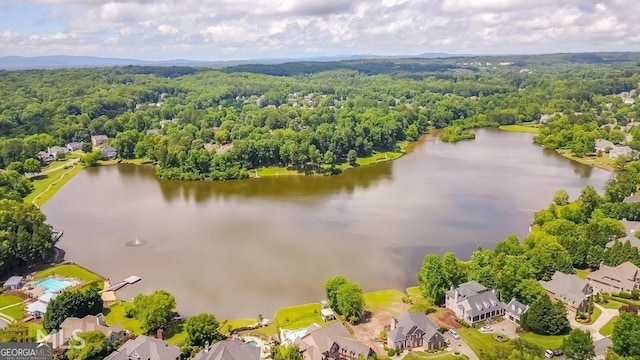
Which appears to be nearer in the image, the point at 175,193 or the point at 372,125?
the point at 175,193

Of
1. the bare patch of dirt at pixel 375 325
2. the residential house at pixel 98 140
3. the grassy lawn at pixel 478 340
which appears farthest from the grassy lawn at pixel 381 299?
the residential house at pixel 98 140

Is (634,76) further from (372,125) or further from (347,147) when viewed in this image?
(347,147)

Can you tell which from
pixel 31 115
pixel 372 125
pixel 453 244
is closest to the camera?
pixel 453 244

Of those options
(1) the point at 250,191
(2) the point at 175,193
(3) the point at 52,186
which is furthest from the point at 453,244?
(3) the point at 52,186

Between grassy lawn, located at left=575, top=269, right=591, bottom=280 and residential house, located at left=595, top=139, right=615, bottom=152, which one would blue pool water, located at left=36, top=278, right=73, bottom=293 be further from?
residential house, located at left=595, top=139, right=615, bottom=152

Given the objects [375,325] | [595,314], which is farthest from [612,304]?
[375,325]

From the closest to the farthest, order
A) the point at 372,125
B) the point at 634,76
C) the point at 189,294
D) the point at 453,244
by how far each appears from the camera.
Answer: the point at 189,294
the point at 453,244
the point at 372,125
the point at 634,76

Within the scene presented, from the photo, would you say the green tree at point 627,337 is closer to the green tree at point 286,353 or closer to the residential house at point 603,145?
the green tree at point 286,353

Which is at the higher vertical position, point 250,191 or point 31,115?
point 31,115
